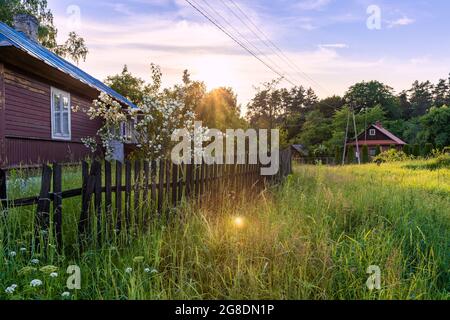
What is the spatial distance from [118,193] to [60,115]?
945 cm

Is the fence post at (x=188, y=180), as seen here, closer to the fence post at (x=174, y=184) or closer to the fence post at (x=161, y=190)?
the fence post at (x=174, y=184)

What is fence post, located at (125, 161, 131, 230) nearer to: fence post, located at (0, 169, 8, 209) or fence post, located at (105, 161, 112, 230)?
fence post, located at (105, 161, 112, 230)

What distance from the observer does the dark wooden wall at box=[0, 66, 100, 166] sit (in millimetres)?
9039

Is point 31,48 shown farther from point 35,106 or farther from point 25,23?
point 25,23

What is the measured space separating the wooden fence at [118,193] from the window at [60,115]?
7846 mm

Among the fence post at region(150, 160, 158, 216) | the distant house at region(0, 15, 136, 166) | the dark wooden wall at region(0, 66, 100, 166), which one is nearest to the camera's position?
the fence post at region(150, 160, 158, 216)

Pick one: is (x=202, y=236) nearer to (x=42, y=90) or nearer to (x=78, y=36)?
(x=42, y=90)

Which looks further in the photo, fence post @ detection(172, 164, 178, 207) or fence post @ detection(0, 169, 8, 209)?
fence post @ detection(172, 164, 178, 207)

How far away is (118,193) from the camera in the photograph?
Answer: 3820 mm

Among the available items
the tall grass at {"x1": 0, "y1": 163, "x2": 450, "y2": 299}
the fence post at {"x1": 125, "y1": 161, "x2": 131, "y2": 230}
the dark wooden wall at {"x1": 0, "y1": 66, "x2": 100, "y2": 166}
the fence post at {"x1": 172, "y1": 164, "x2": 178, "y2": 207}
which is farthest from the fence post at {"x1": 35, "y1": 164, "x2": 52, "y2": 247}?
the dark wooden wall at {"x1": 0, "y1": 66, "x2": 100, "y2": 166}
